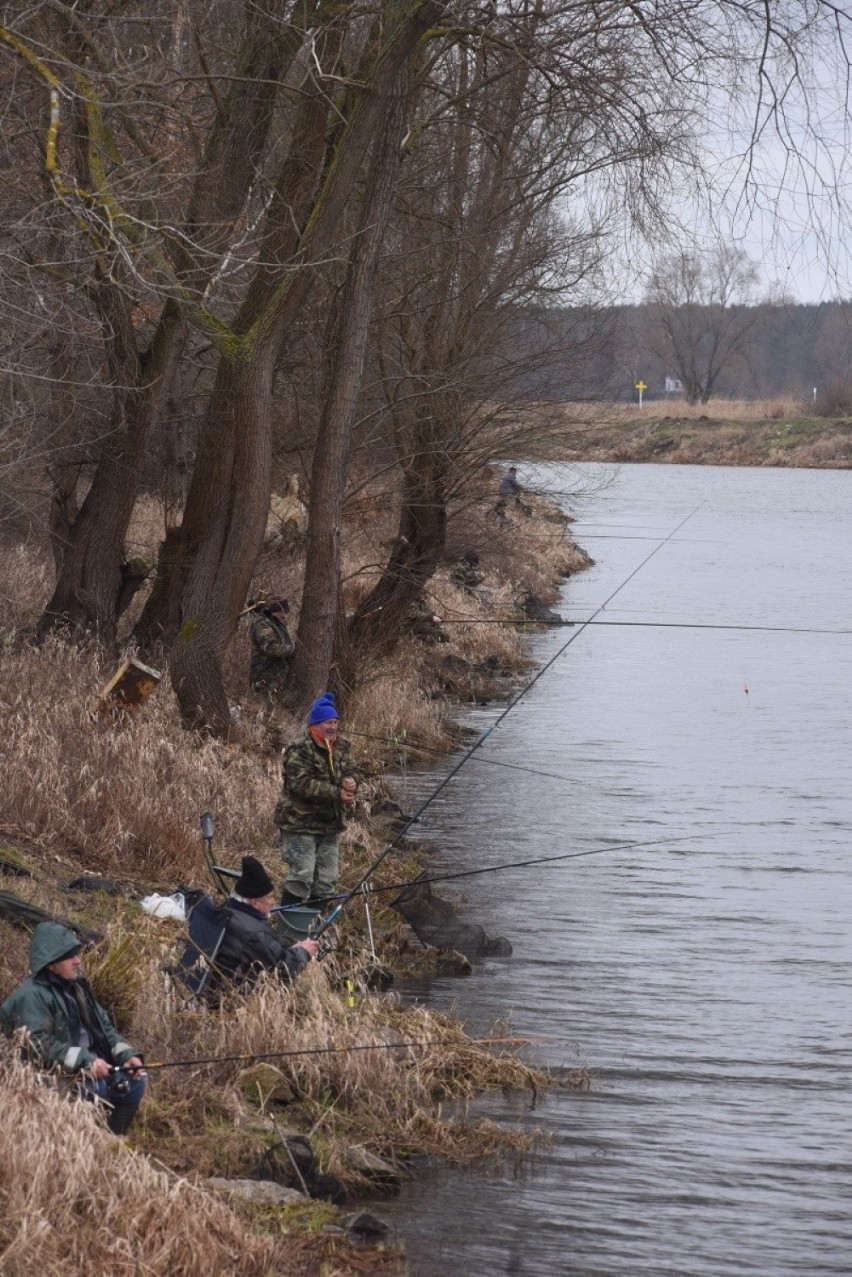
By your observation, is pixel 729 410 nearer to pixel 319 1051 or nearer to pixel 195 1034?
pixel 195 1034

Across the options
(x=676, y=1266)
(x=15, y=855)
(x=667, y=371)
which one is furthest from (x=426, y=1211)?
(x=667, y=371)

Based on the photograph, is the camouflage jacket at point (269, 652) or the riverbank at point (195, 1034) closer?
the riverbank at point (195, 1034)

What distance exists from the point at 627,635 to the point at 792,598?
4164mm

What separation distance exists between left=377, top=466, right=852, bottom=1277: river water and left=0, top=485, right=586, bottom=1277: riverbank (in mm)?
382

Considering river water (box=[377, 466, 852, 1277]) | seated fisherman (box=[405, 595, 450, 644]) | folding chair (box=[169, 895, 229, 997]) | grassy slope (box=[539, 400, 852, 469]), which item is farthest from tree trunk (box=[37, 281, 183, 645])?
grassy slope (box=[539, 400, 852, 469])

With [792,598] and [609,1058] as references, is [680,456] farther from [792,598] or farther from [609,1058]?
[609,1058]

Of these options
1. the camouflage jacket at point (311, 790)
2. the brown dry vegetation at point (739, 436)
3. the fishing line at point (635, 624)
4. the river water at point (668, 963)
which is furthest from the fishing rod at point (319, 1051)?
the brown dry vegetation at point (739, 436)

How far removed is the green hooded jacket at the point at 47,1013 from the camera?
252 inches

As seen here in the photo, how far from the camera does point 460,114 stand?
15.6m

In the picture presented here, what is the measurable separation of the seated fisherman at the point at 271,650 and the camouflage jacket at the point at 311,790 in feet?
16.4

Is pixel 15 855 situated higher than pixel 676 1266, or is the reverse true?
pixel 15 855

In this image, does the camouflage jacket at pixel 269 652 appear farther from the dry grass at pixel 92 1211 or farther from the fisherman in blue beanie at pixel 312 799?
the dry grass at pixel 92 1211

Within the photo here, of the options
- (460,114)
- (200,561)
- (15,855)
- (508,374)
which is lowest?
(15,855)

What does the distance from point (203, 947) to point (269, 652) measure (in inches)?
262
